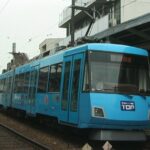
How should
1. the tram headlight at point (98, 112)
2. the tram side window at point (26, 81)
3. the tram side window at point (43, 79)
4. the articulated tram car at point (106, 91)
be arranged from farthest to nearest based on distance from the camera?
the tram side window at point (26, 81)
the tram side window at point (43, 79)
the articulated tram car at point (106, 91)
the tram headlight at point (98, 112)

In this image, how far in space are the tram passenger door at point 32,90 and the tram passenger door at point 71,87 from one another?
495 centimetres

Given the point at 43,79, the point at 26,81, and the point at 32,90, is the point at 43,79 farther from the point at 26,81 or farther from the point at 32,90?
the point at 26,81

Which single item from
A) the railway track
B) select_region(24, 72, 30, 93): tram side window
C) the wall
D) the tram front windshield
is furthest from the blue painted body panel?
the wall

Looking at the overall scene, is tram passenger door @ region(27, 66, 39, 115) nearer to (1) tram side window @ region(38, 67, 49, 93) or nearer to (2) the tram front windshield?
(1) tram side window @ region(38, 67, 49, 93)

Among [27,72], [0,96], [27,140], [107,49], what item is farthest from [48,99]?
[0,96]

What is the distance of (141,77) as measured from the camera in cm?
1620

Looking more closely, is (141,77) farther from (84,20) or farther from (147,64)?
(84,20)

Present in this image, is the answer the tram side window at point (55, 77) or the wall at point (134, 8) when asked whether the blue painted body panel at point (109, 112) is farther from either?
the wall at point (134, 8)

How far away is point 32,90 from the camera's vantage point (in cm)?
2281

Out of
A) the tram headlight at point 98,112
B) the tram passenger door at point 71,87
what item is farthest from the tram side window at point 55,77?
the tram headlight at point 98,112

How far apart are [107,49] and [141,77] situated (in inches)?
52.9

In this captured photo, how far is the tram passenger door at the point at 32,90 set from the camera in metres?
22.2

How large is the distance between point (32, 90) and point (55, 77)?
4.28 m

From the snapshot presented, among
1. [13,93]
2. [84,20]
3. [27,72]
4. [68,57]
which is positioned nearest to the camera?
[68,57]
